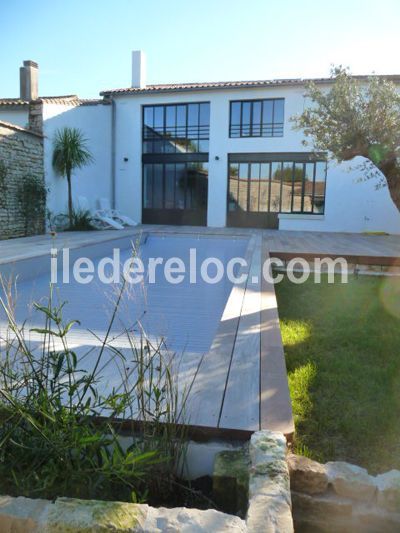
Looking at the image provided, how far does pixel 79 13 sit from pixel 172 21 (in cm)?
257

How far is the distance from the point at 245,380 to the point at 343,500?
104 cm

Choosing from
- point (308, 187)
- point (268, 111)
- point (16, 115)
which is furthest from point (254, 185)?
point (16, 115)

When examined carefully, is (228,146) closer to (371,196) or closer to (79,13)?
(371,196)

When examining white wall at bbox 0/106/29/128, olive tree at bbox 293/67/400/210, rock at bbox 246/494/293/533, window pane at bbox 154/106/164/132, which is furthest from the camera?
window pane at bbox 154/106/164/132

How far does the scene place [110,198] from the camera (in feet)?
61.0

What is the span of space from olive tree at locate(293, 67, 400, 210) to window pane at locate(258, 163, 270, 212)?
7973 millimetres

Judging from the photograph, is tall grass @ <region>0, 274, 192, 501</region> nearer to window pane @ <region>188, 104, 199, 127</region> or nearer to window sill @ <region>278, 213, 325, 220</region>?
window sill @ <region>278, 213, 325, 220</region>

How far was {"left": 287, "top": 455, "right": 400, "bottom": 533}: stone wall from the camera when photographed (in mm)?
1604

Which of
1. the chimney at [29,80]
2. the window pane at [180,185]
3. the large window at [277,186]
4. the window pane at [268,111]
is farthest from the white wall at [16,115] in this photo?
the window pane at [268,111]

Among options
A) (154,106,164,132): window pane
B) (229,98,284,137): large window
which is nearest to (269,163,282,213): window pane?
(229,98,284,137): large window

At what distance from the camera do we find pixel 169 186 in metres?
18.6

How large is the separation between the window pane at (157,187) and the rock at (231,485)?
57.2 ft

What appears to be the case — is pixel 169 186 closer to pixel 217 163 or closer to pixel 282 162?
pixel 217 163

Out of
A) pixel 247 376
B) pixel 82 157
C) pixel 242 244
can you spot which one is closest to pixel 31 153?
pixel 82 157
